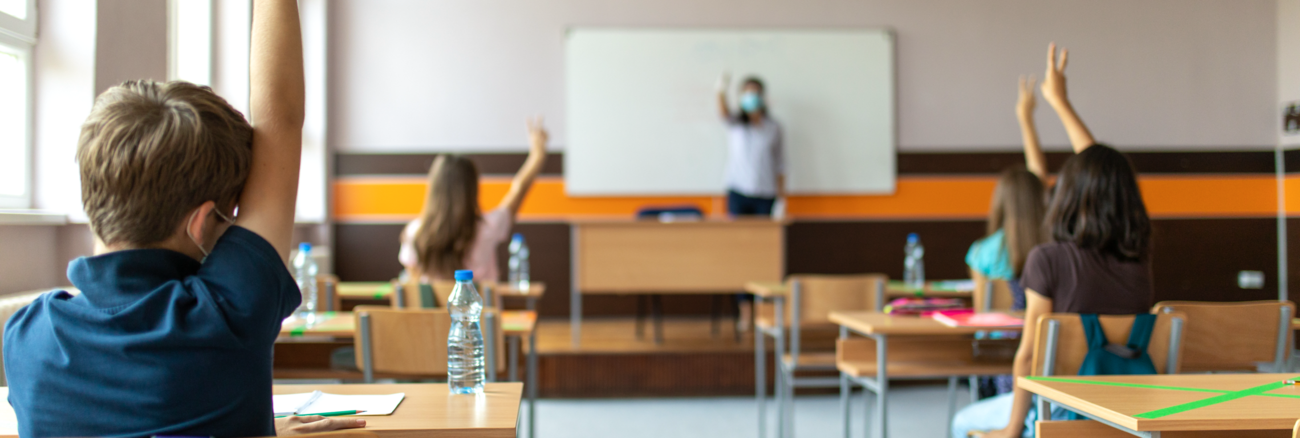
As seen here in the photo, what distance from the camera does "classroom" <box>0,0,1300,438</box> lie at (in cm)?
81

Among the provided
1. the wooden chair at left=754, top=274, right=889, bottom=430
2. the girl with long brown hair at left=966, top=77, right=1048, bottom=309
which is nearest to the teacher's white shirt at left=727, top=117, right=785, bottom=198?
the wooden chair at left=754, top=274, right=889, bottom=430

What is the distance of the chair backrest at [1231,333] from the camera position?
83.7 inches

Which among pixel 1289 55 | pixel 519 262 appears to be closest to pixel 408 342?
pixel 519 262

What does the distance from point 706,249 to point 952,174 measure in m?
2.31

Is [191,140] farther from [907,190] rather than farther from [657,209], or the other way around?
[907,190]

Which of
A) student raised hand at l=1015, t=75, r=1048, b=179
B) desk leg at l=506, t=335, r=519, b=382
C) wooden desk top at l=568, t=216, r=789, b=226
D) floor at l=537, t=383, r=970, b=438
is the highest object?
student raised hand at l=1015, t=75, r=1048, b=179

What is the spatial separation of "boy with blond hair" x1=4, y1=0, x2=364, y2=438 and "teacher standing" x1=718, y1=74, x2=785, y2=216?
482cm

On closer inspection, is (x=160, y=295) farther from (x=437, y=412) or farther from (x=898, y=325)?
(x=898, y=325)

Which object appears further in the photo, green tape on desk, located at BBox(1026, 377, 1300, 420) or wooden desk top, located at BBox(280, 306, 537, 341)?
wooden desk top, located at BBox(280, 306, 537, 341)

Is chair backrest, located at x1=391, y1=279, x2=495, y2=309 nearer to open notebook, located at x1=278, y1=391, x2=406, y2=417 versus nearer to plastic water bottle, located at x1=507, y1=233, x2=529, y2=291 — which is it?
open notebook, located at x1=278, y1=391, x2=406, y2=417

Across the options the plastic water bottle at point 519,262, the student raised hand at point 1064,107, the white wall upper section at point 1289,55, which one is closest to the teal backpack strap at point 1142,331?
the student raised hand at point 1064,107

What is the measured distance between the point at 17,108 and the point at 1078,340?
3100 mm

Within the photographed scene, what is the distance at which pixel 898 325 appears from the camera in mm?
2293

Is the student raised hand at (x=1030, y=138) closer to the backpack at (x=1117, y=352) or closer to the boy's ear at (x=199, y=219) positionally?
the backpack at (x=1117, y=352)
